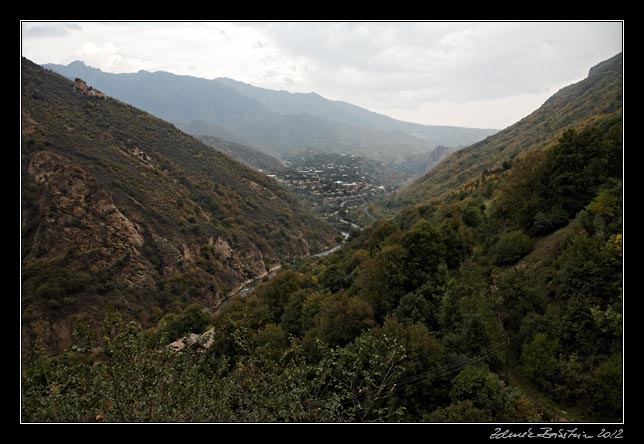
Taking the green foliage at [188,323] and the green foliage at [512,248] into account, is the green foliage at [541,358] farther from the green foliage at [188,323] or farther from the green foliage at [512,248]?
the green foliage at [188,323]

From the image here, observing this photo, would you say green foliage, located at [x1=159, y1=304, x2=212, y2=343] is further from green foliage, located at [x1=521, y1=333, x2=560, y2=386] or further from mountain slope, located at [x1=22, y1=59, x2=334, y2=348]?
green foliage, located at [x1=521, y1=333, x2=560, y2=386]

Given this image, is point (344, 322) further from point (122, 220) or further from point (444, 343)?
point (122, 220)

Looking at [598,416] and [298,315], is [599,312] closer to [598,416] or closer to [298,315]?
[598,416]

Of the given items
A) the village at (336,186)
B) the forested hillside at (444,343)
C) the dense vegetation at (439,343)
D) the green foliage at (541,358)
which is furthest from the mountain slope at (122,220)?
the green foliage at (541,358)

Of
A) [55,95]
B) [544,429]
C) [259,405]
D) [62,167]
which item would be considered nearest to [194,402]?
[259,405]

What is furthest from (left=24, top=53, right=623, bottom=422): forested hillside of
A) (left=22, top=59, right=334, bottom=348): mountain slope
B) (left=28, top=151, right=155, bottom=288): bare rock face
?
(left=28, top=151, right=155, bottom=288): bare rock face

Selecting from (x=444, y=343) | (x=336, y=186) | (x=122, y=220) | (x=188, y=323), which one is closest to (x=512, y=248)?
(x=444, y=343)

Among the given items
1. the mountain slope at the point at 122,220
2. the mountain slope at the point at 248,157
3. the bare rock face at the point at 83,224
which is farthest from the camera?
the mountain slope at the point at 248,157
